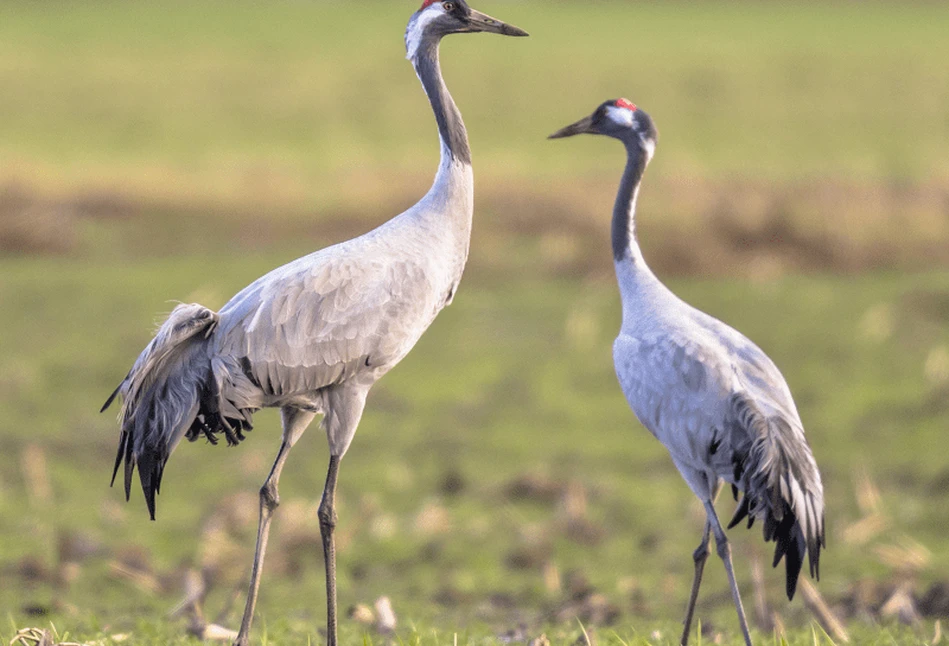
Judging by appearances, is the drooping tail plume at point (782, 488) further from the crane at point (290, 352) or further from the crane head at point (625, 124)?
the crane head at point (625, 124)

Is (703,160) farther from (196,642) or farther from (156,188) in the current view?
(196,642)

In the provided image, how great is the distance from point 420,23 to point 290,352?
152cm

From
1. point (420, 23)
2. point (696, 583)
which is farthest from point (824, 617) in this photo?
point (420, 23)

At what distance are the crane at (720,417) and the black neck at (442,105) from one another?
0.94 m

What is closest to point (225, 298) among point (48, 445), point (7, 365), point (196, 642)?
point (7, 365)

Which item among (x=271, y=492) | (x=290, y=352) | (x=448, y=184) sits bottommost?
(x=271, y=492)

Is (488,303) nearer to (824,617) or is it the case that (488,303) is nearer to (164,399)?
(824,617)

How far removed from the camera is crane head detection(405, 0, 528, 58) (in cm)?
581

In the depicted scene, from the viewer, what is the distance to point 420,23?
19.1ft

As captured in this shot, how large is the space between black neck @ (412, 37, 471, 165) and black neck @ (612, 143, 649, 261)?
82 cm

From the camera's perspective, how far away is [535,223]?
1994 centimetres

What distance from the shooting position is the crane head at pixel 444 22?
5812 millimetres

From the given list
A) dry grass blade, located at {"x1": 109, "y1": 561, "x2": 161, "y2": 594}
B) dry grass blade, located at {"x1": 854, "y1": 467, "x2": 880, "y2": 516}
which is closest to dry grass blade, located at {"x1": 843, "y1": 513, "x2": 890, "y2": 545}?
dry grass blade, located at {"x1": 854, "y1": 467, "x2": 880, "y2": 516}

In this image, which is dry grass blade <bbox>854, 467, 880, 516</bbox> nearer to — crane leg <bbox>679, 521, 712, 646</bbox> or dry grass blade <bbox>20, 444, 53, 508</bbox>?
crane leg <bbox>679, 521, 712, 646</bbox>
